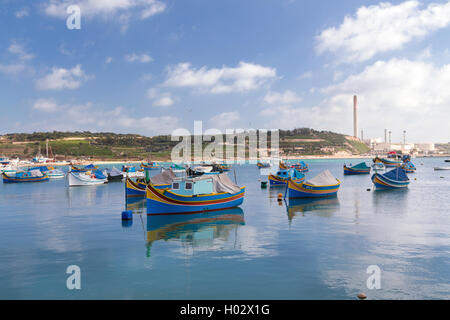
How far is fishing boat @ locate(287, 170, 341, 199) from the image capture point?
141 ft

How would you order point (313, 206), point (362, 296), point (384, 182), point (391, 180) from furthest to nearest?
point (384, 182) < point (391, 180) < point (313, 206) < point (362, 296)

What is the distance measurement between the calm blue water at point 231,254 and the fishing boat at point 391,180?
19.9m

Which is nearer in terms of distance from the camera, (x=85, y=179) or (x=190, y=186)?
(x=190, y=186)

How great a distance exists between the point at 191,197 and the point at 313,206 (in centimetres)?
1449

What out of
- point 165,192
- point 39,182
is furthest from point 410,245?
point 39,182

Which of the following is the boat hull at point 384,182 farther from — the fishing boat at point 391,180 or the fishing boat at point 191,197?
the fishing boat at point 191,197

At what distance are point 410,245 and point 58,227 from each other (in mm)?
25626

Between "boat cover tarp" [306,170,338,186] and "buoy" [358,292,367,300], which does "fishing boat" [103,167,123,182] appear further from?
"buoy" [358,292,367,300]

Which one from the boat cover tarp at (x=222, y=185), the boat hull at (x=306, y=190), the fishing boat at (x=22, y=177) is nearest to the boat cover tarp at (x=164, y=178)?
the boat cover tarp at (x=222, y=185)

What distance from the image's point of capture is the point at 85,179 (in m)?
70.0

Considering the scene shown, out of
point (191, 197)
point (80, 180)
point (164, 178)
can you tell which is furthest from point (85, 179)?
point (191, 197)

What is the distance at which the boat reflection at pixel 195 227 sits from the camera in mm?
23820

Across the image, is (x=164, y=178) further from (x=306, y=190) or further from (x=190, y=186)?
(x=306, y=190)
